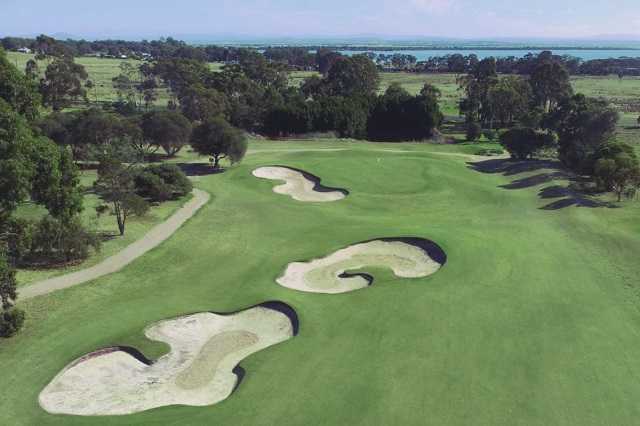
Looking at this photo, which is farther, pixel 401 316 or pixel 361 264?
pixel 361 264

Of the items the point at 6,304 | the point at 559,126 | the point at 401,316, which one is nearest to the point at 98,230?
the point at 6,304

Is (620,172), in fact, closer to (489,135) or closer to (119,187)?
(489,135)

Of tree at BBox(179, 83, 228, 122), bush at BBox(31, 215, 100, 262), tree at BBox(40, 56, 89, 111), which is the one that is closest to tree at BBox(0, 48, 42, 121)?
bush at BBox(31, 215, 100, 262)

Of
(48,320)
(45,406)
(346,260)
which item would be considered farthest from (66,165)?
(346,260)

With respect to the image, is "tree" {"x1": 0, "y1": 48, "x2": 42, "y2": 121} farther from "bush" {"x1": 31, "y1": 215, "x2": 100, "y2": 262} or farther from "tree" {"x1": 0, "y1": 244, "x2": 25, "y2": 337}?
"tree" {"x1": 0, "y1": 244, "x2": 25, "y2": 337}

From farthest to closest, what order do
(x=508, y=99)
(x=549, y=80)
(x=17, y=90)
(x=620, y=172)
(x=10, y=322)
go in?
(x=549, y=80)
(x=508, y=99)
(x=620, y=172)
(x=17, y=90)
(x=10, y=322)
